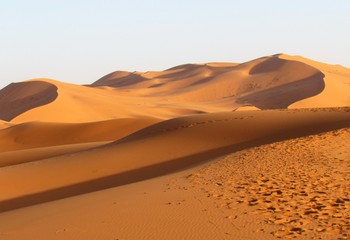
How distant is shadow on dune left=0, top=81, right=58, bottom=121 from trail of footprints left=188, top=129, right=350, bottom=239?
4681 centimetres

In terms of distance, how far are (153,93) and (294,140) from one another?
230ft

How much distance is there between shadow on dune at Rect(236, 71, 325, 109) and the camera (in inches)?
2260

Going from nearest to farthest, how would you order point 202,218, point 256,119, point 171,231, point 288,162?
point 171,231
point 202,218
point 288,162
point 256,119

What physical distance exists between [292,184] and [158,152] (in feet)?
28.3

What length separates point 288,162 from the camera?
12.2m

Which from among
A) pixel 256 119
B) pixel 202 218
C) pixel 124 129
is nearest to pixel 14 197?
pixel 202 218

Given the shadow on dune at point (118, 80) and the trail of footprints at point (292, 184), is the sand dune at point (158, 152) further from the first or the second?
the shadow on dune at point (118, 80)

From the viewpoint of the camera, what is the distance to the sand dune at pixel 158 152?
14.3 meters

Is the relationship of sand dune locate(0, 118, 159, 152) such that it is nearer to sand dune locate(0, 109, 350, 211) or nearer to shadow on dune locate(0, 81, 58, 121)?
sand dune locate(0, 109, 350, 211)

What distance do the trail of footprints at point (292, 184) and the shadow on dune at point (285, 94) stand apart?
42.2m

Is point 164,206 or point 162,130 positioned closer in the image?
point 164,206

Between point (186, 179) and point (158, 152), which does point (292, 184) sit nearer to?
point (186, 179)

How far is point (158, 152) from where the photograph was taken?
58.2 feet

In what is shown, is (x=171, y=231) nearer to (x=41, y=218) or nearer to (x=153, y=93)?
(x=41, y=218)
